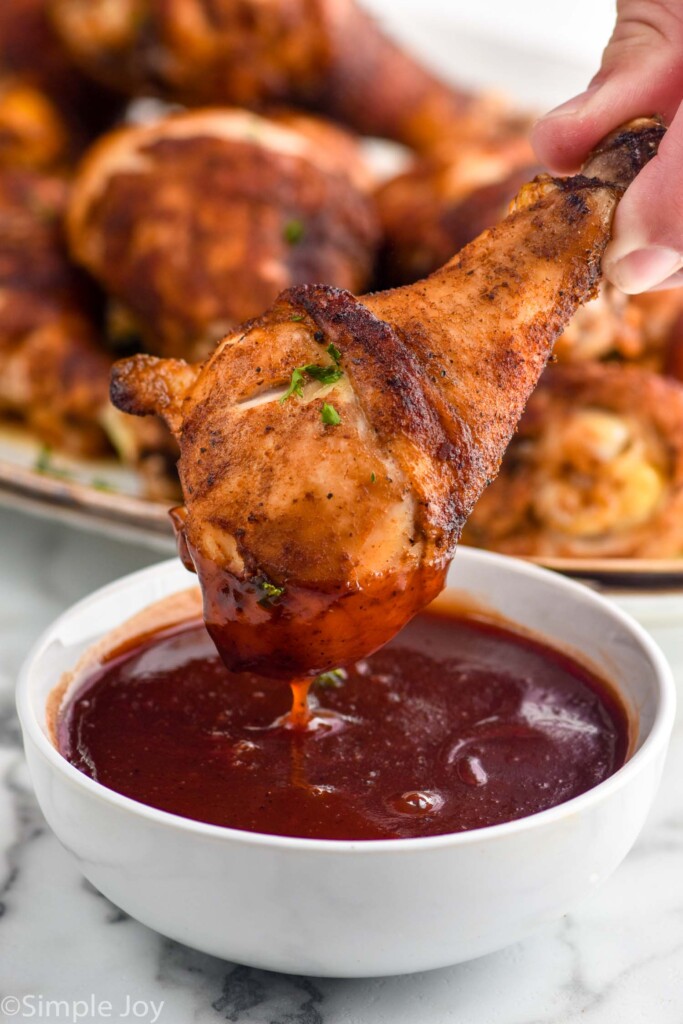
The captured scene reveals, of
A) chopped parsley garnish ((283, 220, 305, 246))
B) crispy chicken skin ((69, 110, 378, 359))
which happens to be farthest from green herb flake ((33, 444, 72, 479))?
chopped parsley garnish ((283, 220, 305, 246))

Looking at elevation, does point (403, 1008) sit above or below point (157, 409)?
below

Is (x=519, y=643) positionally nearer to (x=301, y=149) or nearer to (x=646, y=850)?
(x=646, y=850)

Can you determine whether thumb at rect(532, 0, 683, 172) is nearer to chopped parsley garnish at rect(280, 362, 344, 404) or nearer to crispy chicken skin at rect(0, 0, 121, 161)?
chopped parsley garnish at rect(280, 362, 344, 404)

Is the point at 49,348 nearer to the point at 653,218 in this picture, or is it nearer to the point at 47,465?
the point at 47,465

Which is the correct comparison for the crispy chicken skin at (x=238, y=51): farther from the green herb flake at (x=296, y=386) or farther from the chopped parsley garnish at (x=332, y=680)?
the green herb flake at (x=296, y=386)

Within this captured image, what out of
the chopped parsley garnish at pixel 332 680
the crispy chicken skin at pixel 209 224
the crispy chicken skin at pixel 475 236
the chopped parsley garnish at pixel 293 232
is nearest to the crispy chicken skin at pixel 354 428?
the chopped parsley garnish at pixel 332 680

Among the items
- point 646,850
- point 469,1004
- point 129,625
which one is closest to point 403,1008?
point 469,1004

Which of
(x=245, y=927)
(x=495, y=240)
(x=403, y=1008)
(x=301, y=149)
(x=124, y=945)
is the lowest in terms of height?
(x=124, y=945)
